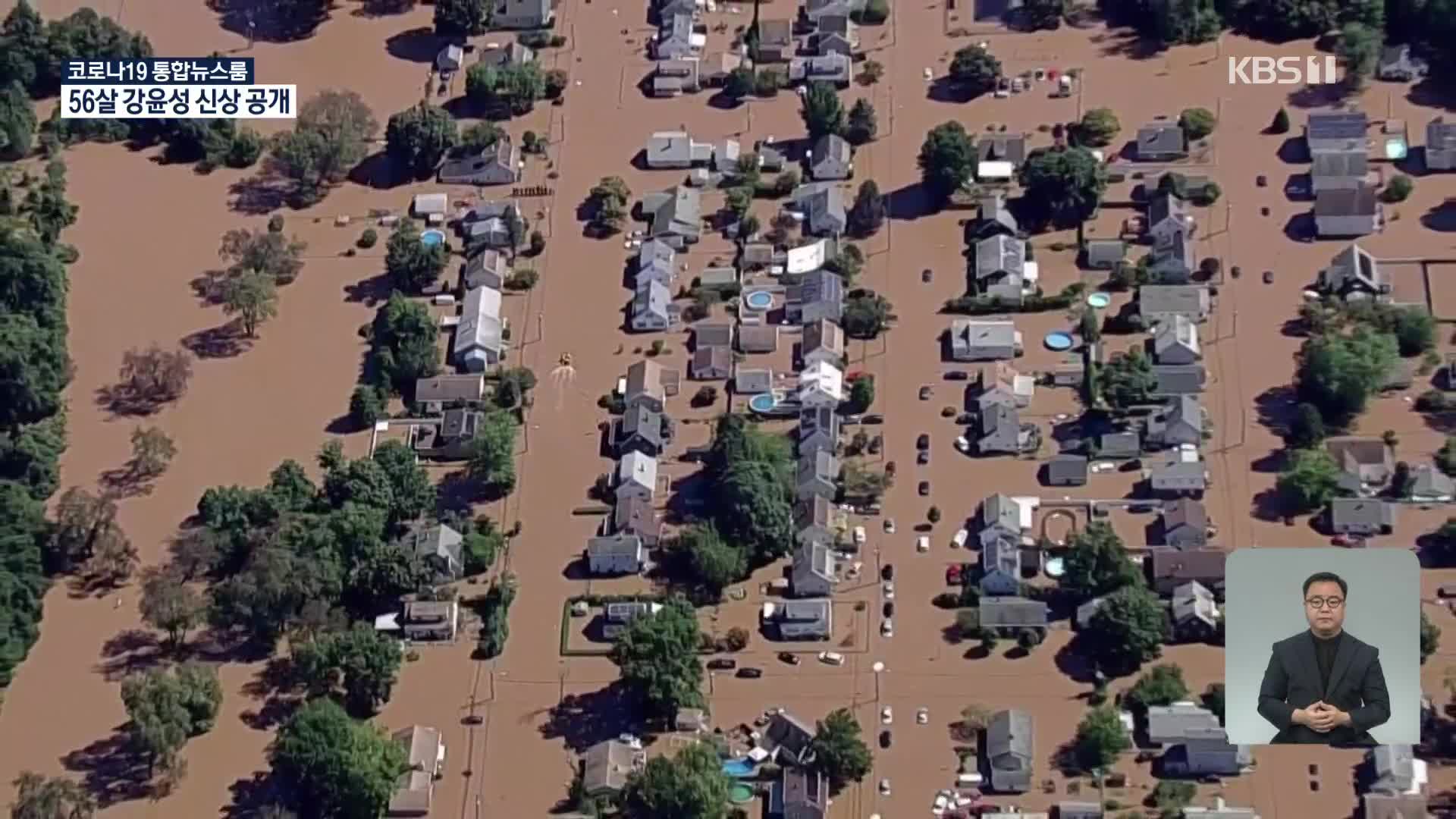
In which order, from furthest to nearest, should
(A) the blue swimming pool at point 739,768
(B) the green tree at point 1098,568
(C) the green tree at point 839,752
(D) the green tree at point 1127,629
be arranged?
(B) the green tree at point 1098,568 < (D) the green tree at point 1127,629 < (A) the blue swimming pool at point 739,768 < (C) the green tree at point 839,752

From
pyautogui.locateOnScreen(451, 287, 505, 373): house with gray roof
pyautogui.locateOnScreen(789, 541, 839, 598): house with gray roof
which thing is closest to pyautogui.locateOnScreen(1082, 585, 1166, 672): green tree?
pyautogui.locateOnScreen(789, 541, 839, 598): house with gray roof

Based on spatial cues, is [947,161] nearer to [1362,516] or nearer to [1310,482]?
[1310,482]

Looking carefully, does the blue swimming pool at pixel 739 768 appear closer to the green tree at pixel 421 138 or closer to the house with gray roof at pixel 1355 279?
the house with gray roof at pixel 1355 279

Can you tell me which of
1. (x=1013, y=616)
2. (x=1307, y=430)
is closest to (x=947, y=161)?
(x=1307, y=430)

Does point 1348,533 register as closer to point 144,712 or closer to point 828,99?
point 828,99

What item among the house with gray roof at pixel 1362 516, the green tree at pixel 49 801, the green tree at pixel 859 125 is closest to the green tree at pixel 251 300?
the green tree at pixel 49 801

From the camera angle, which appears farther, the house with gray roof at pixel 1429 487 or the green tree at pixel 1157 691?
the house with gray roof at pixel 1429 487

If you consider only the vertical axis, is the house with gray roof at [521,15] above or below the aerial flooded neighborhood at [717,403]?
above

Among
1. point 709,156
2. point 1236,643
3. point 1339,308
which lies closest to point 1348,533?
point 1339,308
